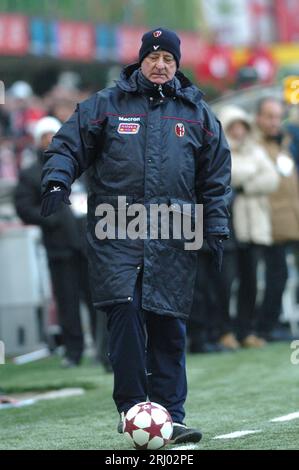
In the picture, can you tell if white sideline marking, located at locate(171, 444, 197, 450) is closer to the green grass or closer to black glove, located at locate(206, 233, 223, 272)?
the green grass

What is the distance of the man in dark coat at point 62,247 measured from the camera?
14.6m

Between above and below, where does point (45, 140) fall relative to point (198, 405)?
above

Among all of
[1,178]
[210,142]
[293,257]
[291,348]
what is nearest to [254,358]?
[291,348]

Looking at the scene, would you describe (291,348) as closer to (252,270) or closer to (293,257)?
(252,270)

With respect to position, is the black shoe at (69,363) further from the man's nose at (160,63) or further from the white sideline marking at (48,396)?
the man's nose at (160,63)

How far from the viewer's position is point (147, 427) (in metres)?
8.05

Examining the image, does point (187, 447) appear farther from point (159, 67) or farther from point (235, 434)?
point (159, 67)

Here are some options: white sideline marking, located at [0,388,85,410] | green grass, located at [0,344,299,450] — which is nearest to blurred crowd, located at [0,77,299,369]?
green grass, located at [0,344,299,450]

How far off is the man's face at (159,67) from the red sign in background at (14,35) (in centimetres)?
2420

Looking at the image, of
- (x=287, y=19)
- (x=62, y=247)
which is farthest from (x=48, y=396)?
(x=287, y=19)

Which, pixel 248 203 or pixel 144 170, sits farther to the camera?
pixel 248 203

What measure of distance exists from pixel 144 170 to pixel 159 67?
592mm

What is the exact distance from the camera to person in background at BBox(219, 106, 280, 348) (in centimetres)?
1544

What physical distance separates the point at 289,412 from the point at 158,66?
2.50 m
